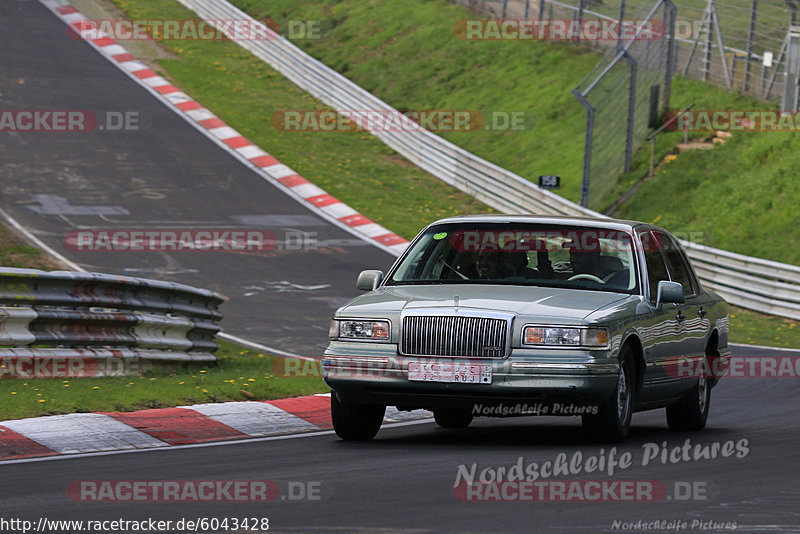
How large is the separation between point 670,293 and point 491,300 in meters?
1.56

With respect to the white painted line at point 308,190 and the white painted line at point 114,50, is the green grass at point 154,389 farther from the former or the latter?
the white painted line at point 114,50

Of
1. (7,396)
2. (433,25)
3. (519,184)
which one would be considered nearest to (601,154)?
(519,184)

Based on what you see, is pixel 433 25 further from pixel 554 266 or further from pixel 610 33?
pixel 554 266

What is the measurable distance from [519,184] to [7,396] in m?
18.8

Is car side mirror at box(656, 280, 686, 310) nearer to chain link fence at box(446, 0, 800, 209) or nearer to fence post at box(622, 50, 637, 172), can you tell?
chain link fence at box(446, 0, 800, 209)

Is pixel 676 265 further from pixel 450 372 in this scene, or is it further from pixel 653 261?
pixel 450 372

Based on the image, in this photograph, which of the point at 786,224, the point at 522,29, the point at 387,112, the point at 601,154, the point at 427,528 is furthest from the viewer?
A: the point at 522,29

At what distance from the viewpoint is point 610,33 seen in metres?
34.9

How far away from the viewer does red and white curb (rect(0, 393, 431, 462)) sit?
8.85 meters

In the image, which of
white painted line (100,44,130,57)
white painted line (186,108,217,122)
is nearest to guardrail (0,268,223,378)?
white painted line (186,108,217,122)

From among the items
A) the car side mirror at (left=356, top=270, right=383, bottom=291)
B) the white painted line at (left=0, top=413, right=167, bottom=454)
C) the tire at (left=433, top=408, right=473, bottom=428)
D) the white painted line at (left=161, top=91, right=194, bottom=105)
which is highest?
the white painted line at (left=161, top=91, right=194, bottom=105)

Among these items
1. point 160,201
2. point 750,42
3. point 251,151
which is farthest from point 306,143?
point 750,42

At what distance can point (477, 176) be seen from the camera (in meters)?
29.7

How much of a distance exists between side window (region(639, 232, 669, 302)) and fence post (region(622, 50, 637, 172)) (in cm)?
1635
